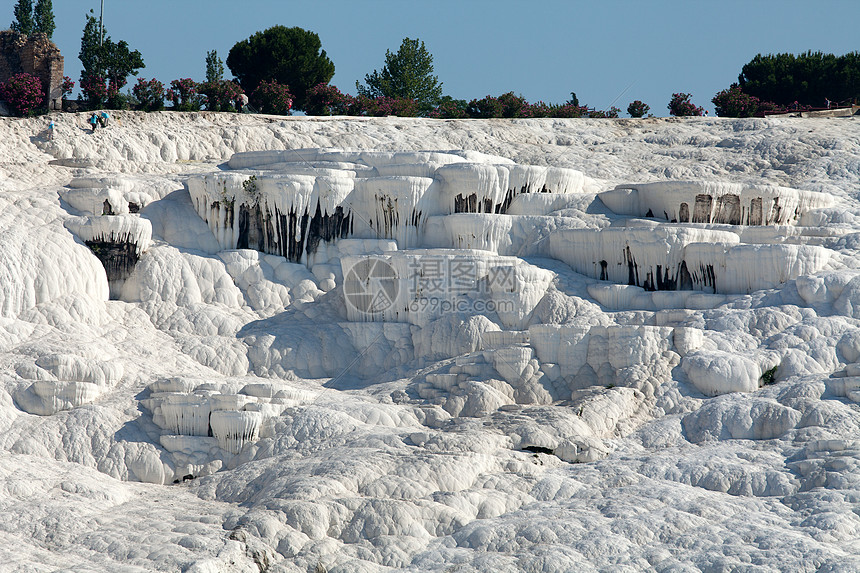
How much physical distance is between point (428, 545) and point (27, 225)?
1386cm

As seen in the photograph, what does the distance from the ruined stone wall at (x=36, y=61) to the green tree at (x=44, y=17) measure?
76.8ft

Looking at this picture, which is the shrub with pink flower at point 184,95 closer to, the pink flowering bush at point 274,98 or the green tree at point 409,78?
the pink flowering bush at point 274,98

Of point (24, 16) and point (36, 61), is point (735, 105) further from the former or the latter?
point (24, 16)

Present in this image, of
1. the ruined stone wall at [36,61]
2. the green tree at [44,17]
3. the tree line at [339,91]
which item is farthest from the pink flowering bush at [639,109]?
the green tree at [44,17]

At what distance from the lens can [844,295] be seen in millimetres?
21625

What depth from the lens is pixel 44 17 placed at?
56.0 m

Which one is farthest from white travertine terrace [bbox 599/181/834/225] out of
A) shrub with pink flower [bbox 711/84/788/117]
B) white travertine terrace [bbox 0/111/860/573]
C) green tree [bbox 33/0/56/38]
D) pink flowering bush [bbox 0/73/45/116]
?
green tree [bbox 33/0/56/38]

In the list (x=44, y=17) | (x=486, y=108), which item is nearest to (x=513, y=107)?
(x=486, y=108)

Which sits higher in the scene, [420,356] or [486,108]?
[486,108]

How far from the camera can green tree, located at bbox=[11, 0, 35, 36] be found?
56.2 metres

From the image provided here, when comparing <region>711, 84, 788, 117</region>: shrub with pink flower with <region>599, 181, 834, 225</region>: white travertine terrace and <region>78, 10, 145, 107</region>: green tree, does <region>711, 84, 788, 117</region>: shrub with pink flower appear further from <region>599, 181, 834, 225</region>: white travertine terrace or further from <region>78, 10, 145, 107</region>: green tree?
<region>78, 10, 145, 107</region>: green tree

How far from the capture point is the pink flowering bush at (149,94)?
112 ft

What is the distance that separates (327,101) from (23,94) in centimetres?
1162

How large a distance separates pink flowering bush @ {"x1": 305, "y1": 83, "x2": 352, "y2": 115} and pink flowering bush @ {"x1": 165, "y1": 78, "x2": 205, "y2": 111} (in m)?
5.26
